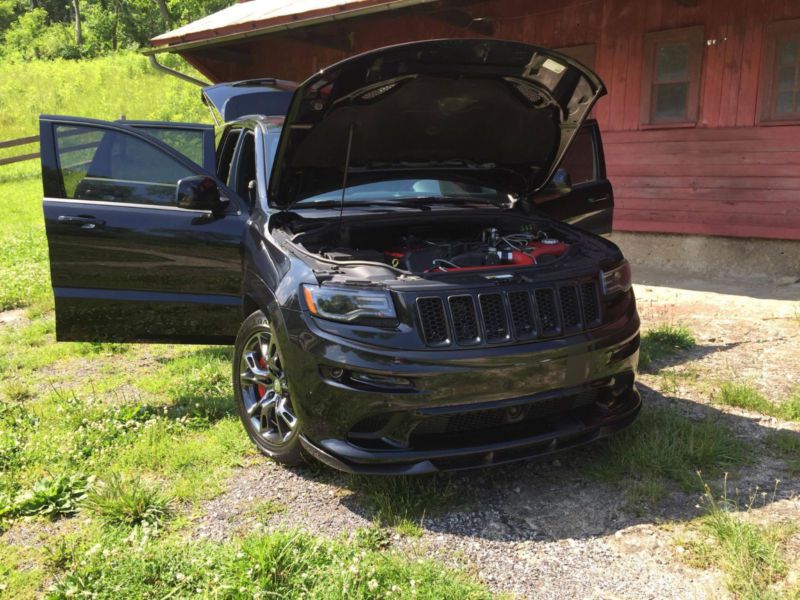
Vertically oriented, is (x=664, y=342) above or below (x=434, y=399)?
below

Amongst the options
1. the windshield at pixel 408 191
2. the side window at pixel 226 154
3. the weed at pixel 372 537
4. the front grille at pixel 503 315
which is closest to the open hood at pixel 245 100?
the side window at pixel 226 154

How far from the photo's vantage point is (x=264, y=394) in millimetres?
3574

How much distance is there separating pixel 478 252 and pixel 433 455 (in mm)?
1166

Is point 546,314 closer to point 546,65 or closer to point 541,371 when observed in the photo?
point 541,371

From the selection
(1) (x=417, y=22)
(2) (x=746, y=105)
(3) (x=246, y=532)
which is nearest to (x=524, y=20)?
(1) (x=417, y=22)

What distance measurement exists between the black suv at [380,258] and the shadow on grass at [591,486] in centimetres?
27

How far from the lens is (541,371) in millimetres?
2895

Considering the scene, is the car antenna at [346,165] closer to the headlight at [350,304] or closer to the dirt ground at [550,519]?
the headlight at [350,304]

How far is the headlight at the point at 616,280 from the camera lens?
3193 millimetres

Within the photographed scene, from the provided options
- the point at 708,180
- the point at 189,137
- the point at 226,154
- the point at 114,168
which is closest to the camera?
the point at 114,168

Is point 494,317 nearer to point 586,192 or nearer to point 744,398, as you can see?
point 744,398

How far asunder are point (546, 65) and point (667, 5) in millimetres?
5812

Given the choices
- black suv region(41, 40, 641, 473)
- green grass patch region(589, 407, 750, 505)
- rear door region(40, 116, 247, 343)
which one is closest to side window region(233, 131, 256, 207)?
black suv region(41, 40, 641, 473)

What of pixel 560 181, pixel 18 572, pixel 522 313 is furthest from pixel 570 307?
pixel 18 572
